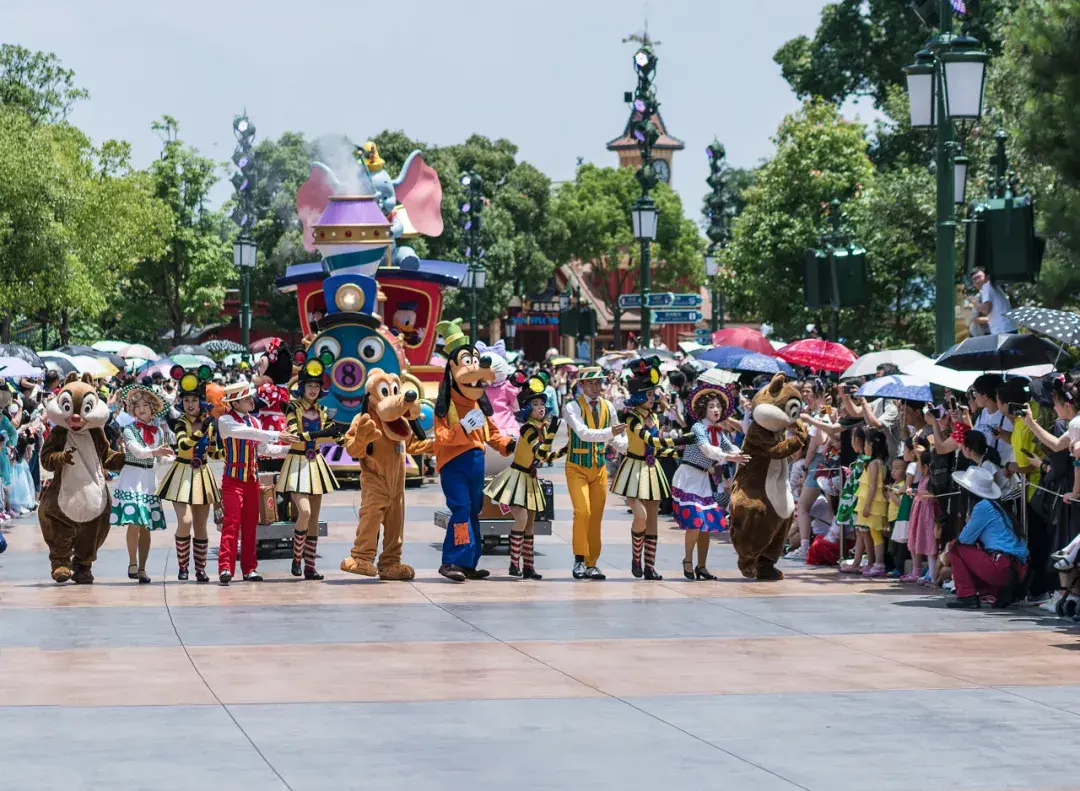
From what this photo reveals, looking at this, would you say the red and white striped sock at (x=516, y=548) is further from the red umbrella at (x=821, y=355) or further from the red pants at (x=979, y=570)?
the red umbrella at (x=821, y=355)

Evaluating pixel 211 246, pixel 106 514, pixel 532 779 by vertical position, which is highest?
pixel 211 246

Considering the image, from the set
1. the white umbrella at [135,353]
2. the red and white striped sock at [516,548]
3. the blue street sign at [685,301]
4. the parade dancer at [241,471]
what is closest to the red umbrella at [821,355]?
the red and white striped sock at [516,548]

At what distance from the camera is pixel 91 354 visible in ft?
112

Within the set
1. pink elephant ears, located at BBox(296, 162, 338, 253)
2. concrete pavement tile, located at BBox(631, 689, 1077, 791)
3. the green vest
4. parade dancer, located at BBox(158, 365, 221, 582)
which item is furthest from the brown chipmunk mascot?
pink elephant ears, located at BBox(296, 162, 338, 253)

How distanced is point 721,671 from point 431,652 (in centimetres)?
188

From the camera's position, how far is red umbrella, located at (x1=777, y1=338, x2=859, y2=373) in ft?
65.0

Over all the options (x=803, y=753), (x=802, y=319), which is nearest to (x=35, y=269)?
(x=802, y=319)

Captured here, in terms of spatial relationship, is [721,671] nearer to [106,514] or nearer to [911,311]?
[106,514]

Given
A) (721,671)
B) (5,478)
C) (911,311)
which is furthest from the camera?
(911,311)

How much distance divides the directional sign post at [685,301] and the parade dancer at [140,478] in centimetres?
1314

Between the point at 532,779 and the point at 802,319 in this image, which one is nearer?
the point at 532,779

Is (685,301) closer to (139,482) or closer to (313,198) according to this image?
(313,198)

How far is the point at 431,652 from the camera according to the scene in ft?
36.0

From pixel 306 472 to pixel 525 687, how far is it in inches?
208
